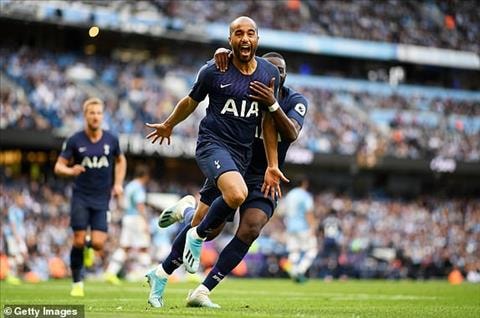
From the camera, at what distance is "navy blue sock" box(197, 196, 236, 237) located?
9055 mm

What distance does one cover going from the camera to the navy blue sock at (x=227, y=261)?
9453mm

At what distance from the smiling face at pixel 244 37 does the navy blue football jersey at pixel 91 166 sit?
548 centimetres

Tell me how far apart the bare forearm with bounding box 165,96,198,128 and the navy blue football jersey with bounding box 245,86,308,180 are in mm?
758

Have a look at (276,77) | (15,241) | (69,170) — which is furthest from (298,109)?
(15,241)

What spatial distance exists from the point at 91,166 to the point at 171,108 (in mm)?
21065

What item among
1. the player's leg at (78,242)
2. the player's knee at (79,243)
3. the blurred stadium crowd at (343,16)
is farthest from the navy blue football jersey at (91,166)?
the blurred stadium crowd at (343,16)

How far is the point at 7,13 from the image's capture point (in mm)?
32688

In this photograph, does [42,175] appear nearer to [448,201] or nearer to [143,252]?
[143,252]

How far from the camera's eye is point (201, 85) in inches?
363

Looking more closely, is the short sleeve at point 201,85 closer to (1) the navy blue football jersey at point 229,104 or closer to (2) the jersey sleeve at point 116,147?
(1) the navy blue football jersey at point 229,104

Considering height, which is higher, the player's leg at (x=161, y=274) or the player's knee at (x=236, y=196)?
the player's knee at (x=236, y=196)

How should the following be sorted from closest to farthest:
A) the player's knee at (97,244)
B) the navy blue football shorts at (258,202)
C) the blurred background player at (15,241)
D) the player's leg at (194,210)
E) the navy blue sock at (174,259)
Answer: the navy blue sock at (174,259) → the navy blue football shorts at (258,202) → the player's leg at (194,210) → the player's knee at (97,244) → the blurred background player at (15,241)

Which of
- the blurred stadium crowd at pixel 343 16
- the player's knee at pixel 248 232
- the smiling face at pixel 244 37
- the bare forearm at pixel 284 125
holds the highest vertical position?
the blurred stadium crowd at pixel 343 16

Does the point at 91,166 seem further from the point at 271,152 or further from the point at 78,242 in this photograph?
the point at 271,152
